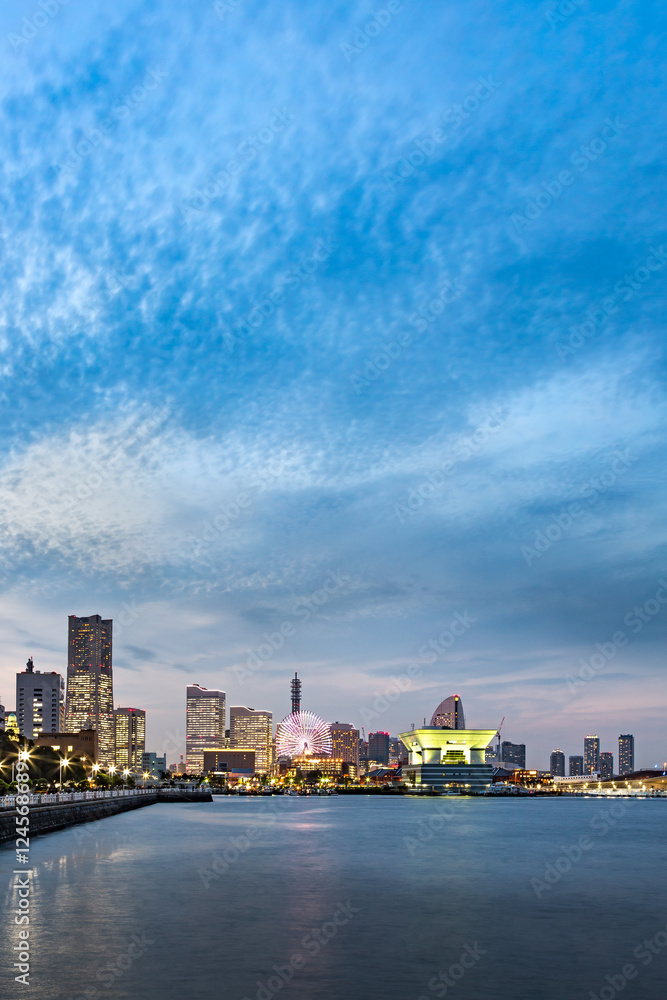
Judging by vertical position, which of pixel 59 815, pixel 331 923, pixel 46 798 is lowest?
pixel 59 815

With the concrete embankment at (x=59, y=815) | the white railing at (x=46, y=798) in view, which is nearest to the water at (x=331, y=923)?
the concrete embankment at (x=59, y=815)

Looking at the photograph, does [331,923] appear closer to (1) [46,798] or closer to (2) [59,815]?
(2) [59,815]

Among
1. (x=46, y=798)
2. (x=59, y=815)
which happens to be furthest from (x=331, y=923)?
(x=46, y=798)

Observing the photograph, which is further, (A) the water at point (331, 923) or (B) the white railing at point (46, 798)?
(B) the white railing at point (46, 798)

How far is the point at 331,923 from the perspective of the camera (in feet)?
122

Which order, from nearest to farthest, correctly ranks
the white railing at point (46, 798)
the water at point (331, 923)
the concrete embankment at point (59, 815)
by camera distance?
the water at point (331, 923) → the concrete embankment at point (59, 815) → the white railing at point (46, 798)

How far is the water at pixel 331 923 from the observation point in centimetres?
2681

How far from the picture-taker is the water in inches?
1056

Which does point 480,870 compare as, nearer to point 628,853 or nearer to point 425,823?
point 628,853

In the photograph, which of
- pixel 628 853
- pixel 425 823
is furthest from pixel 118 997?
pixel 425 823

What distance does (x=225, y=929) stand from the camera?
35219 millimetres

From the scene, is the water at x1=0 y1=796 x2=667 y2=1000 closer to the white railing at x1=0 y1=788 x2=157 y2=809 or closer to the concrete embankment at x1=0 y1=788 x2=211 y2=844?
the concrete embankment at x1=0 y1=788 x2=211 y2=844

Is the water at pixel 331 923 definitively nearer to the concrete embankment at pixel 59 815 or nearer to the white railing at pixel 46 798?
the concrete embankment at pixel 59 815

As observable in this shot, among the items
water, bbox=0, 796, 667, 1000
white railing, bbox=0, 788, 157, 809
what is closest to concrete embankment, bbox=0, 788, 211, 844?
white railing, bbox=0, 788, 157, 809
